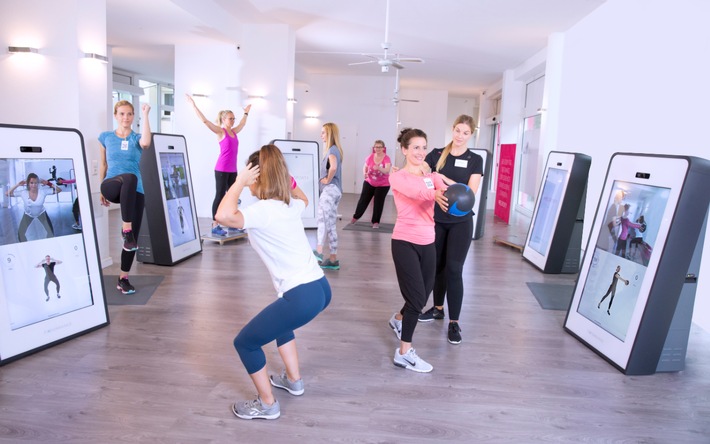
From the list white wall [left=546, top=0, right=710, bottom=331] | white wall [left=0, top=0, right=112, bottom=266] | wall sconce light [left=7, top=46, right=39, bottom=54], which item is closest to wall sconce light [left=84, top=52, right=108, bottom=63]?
white wall [left=0, top=0, right=112, bottom=266]

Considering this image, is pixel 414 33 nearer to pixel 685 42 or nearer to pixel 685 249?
pixel 685 42

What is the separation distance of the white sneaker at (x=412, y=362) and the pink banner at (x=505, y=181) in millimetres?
7773

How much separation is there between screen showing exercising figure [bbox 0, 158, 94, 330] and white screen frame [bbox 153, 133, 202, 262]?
6.57ft

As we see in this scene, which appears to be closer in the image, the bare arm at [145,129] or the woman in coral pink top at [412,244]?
the woman in coral pink top at [412,244]

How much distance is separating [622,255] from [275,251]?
7.87 ft

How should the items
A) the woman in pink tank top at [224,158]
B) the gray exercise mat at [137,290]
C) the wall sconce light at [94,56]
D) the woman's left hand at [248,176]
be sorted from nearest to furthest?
the woman's left hand at [248,176]
the gray exercise mat at [137,290]
the wall sconce light at [94,56]
the woman in pink tank top at [224,158]

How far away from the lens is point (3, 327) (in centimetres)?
308

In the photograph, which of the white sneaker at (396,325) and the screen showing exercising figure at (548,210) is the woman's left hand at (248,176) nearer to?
the white sneaker at (396,325)

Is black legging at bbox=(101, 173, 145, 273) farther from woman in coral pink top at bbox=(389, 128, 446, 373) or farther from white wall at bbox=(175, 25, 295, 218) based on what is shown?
white wall at bbox=(175, 25, 295, 218)

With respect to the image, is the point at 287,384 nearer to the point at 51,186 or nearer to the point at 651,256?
the point at 51,186

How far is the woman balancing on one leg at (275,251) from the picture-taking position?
7.89 ft

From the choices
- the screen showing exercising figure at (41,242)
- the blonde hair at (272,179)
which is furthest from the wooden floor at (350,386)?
the blonde hair at (272,179)

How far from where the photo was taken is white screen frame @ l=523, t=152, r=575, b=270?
6117 millimetres

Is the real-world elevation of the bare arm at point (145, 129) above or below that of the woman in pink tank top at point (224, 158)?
above
